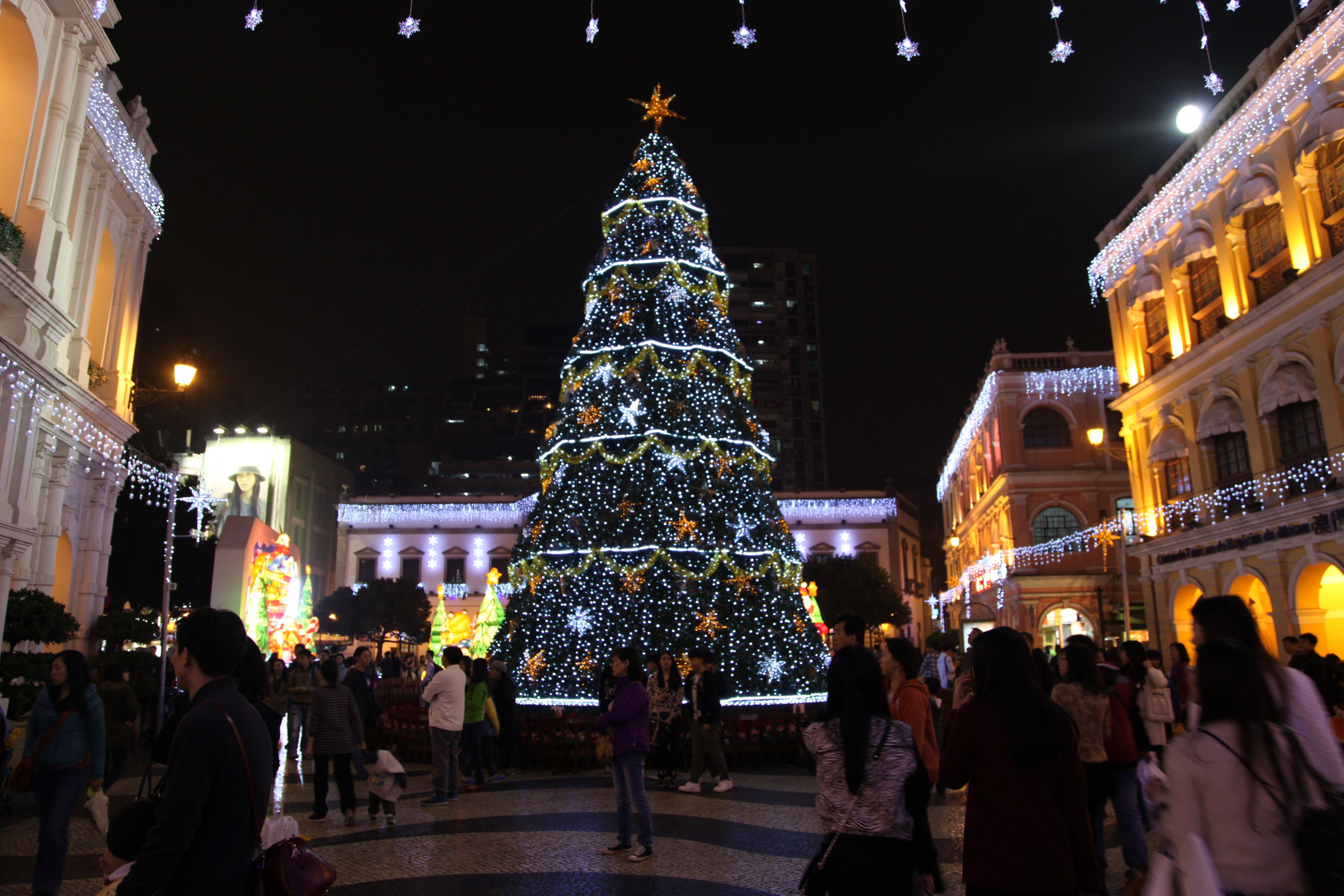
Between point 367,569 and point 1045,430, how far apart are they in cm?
4206

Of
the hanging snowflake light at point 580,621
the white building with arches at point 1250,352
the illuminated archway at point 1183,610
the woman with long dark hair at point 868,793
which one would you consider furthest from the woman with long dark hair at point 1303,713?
the illuminated archway at point 1183,610

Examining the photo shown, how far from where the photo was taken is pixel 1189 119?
69.6 ft

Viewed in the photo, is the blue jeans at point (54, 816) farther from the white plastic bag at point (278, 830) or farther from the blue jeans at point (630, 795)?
the blue jeans at point (630, 795)

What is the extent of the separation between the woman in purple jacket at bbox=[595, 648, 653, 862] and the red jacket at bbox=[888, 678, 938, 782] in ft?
7.01

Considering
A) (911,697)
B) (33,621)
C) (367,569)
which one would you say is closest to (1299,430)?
(911,697)

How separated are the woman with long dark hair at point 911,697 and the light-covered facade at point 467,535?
166 feet

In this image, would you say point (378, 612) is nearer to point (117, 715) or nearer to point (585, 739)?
point (585, 739)

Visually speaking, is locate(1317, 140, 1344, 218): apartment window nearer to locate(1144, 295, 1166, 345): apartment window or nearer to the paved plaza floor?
locate(1144, 295, 1166, 345): apartment window

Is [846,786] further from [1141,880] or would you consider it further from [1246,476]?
[1246,476]

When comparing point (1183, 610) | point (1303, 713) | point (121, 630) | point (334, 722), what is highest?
point (1183, 610)

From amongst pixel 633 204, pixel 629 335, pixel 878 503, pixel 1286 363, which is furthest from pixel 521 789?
pixel 878 503

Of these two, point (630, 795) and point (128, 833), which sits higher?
point (128, 833)

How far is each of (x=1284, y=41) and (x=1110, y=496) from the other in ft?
62.8

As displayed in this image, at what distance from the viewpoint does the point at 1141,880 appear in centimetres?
377
